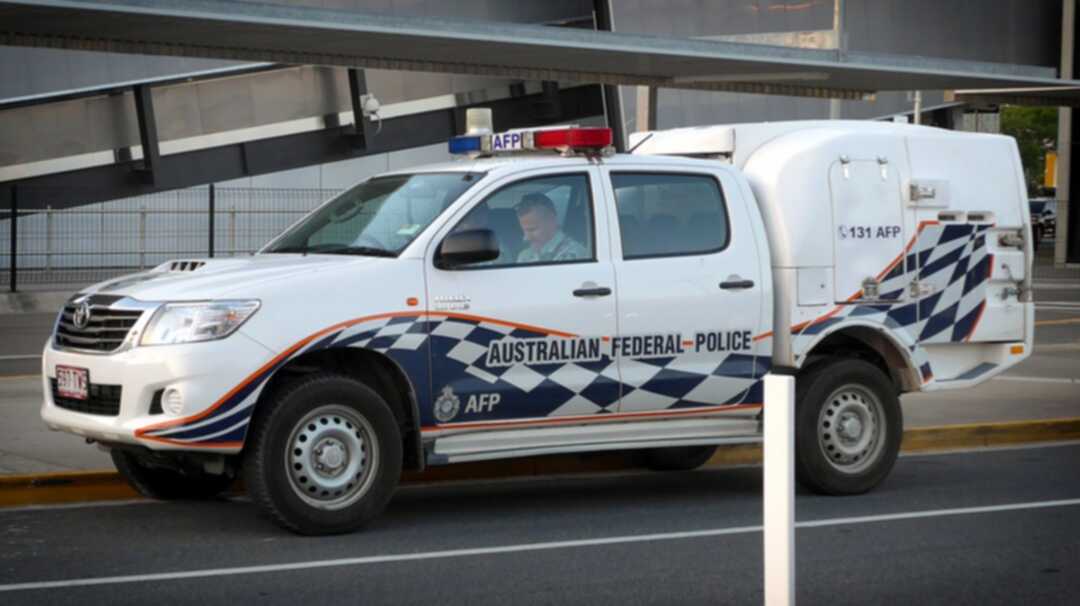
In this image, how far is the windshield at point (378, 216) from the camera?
880 centimetres

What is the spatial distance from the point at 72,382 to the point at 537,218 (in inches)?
102

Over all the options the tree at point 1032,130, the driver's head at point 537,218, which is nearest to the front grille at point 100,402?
the driver's head at point 537,218

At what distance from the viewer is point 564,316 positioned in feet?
29.0

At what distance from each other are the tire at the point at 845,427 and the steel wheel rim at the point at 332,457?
8.75 ft

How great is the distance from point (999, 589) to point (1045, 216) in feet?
184

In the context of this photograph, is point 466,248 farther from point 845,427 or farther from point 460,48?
point 460,48

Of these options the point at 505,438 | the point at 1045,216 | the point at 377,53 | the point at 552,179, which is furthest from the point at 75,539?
the point at 1045,216

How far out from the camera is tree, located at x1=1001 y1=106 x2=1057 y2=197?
7169 centimetres

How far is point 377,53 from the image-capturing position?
19484 mm

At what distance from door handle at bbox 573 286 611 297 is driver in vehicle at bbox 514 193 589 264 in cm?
21

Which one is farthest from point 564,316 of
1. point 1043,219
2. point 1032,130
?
point 1032,130

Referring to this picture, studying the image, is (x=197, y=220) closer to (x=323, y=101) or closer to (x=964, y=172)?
(x=323, y=101)

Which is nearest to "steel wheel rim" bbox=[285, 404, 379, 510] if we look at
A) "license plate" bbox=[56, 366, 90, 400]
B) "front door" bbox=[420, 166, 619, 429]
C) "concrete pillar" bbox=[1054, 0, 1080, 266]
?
"front door" bbox=[420, 166, 619, 429]

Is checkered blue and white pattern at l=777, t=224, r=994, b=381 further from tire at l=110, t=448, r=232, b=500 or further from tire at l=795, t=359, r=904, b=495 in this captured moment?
tire at l=110, t=448, r=232, b=500
